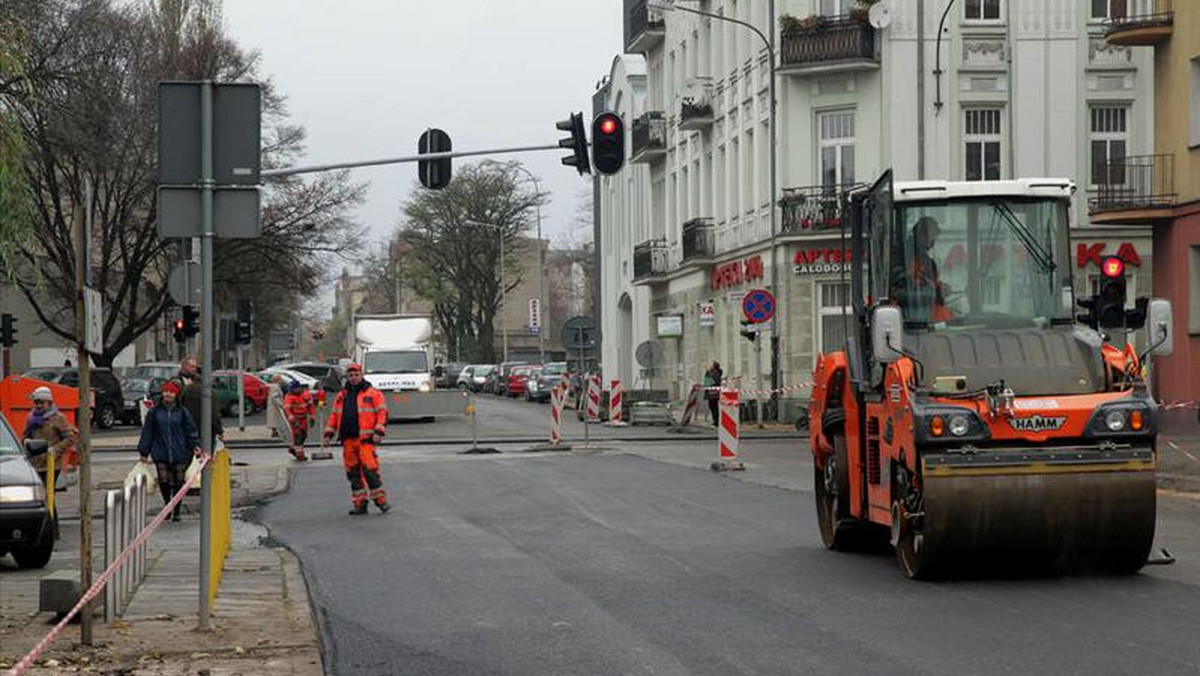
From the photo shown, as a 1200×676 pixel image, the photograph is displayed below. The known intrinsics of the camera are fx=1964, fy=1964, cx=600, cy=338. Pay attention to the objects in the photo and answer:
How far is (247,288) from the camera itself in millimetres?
61562

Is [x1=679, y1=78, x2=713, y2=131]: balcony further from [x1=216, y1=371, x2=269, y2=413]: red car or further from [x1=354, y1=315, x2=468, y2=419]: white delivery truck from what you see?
[x1=216, y1=371, x2=269, y2=413]: red car

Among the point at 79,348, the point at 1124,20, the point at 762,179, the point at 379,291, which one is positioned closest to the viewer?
the point at 79,348

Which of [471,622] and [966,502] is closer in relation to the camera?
[471,622]

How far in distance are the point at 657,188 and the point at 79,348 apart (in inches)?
2179

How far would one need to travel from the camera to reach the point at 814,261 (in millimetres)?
47906

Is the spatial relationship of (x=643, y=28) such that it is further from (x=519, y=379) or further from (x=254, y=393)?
(x=519, y=379)

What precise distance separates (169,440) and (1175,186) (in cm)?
2168

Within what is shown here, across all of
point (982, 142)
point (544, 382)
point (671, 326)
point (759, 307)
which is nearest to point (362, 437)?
point (759, 307)

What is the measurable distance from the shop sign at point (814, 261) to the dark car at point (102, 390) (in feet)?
61.5

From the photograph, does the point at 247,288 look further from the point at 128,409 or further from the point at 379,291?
the point at 379,291

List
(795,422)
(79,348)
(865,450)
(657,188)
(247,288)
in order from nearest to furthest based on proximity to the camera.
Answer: (79,348), (865,450), (795,422), (247,288), (657,188)

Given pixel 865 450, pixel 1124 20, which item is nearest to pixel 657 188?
pixel 1124 20

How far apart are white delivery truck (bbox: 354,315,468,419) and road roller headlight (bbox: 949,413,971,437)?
38995 millimetres

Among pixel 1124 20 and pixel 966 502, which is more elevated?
pixel 1124 20
